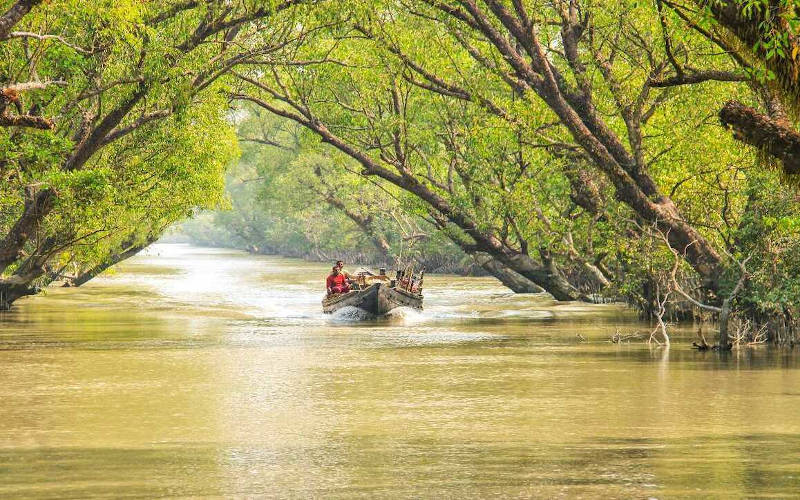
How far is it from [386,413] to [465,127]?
1853 centimetres

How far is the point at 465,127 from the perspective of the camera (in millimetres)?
32844

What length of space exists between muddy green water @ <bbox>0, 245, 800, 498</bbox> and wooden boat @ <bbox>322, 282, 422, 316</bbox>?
2820mm

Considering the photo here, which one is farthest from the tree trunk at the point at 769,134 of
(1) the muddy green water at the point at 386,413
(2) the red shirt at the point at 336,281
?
(2) the red shirt at the point at 336,281

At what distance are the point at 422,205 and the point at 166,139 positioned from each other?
32.8 ft

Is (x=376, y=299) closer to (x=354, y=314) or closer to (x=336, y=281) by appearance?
(x=354, y=314)

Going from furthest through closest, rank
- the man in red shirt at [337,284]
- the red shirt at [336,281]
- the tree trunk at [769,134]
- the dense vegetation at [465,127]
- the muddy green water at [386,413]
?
the red shirt at [336,281], the man in red shirt at [337,284], the dense vegetation at [465,127], the muddy green water at [386,413], the tree trunk at [769,134]

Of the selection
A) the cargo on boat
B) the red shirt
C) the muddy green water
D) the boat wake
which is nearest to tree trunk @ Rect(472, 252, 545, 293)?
the cargo on boat

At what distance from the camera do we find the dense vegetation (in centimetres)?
2205

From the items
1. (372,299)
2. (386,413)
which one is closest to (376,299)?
(372,299)

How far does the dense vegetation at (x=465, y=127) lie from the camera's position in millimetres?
22047

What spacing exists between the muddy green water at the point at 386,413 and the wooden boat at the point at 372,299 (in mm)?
2820

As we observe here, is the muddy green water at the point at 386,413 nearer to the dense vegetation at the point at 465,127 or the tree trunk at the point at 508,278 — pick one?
the dense vegetation at the point at 465,127

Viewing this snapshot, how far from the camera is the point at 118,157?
28.1 m

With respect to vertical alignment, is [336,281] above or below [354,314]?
above
